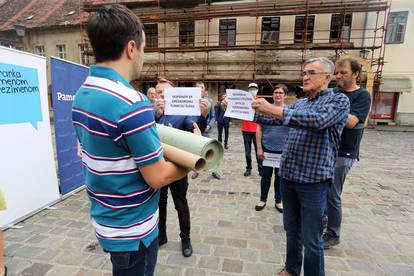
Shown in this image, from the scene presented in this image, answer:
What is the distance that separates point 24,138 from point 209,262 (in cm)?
314

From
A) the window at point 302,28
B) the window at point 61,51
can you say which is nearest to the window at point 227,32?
the window at point 302,28

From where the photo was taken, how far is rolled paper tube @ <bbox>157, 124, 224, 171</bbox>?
1259 millimetres

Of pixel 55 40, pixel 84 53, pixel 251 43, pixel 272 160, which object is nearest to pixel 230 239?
pixel 272 160

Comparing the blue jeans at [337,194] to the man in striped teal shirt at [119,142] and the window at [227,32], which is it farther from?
the window at [227,32]

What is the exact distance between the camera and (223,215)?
4156mm

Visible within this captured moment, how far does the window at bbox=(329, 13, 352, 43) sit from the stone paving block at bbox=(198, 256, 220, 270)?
17382mm

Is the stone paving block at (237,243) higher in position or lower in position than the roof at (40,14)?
lower

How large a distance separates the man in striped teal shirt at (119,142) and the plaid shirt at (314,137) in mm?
1112

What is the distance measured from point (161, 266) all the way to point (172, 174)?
201 cm

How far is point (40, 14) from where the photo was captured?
75.0ft

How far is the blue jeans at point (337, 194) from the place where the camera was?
306cm

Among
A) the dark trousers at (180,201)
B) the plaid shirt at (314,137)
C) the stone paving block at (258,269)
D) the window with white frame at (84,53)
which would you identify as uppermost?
the window with white frame at (84,53)

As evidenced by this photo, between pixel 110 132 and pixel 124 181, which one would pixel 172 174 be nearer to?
pixel 124 181

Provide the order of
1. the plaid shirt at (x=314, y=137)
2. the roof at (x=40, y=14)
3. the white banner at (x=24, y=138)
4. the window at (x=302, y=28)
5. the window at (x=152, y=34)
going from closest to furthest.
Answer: the plaid shirt at (x=314, y=137)
the white banner at (x=24, y=138)
the window at (x=302, y=28)
the window at (x=152, y=34)
the roof at (x=40, y=14)
